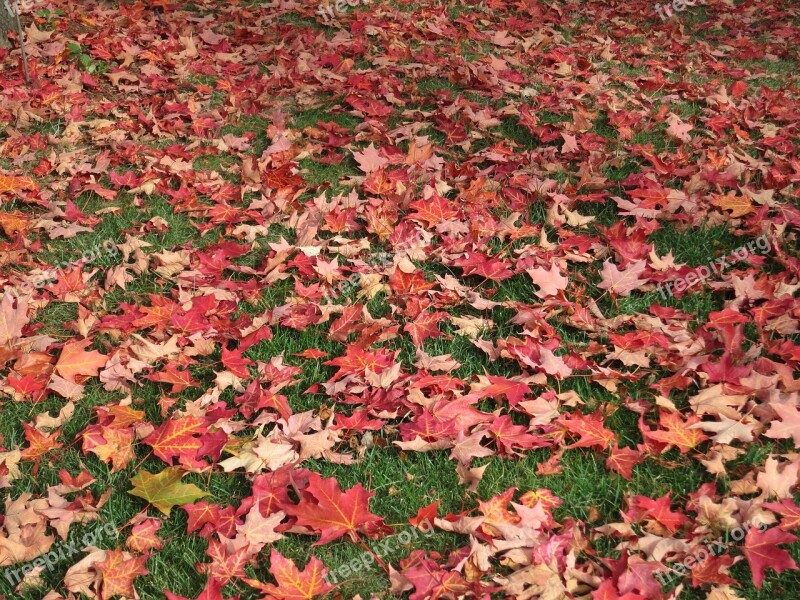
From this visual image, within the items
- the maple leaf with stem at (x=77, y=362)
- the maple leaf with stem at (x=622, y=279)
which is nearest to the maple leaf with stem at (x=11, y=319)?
the maple leaf with stem at (x=77, y=362)

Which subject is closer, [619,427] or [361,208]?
[619,427]

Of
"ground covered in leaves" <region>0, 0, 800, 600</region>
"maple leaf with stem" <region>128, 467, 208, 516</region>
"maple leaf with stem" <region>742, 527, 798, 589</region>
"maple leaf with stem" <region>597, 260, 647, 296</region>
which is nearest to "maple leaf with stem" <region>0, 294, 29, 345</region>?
"ground covered in leaves" <region>0, 0, 800, 600</region>

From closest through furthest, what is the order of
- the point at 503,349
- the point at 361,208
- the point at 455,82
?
1. the point at 503,349
2. the point at 361,208
3. the point at 455,82

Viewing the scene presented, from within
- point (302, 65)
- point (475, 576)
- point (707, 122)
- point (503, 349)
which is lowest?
point (475, 576)

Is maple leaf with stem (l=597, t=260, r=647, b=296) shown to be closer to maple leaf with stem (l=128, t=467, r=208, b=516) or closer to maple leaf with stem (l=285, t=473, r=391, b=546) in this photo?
maple leaf with stem (l=285, t=473, r=391, b=546)

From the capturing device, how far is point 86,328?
121 inches

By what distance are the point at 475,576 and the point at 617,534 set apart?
0.48 meters

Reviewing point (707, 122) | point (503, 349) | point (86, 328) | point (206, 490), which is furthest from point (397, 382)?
point (707, 122)

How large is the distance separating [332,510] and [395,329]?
0.99 meters

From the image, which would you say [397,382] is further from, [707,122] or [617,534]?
[707,122]

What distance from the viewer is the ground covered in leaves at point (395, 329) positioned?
2.20 m

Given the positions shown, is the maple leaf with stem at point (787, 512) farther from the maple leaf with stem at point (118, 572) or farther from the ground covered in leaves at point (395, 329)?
the maple leaf with stem at point (118, 572)

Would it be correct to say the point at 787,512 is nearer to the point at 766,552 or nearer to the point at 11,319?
the point at 766,552

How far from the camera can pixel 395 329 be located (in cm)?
302
